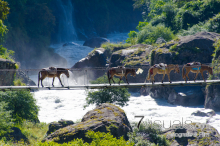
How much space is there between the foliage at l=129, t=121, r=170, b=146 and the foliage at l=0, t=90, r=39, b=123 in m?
14.6

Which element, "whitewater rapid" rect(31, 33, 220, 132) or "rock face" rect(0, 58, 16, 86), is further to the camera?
"whitewater rapid" rect(31, 33, 220, 132)

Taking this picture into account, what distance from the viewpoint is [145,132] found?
62.1ft

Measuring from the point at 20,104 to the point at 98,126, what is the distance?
14.5m

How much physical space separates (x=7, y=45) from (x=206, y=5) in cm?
5583

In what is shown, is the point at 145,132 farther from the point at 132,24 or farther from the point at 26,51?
the point at 132,24

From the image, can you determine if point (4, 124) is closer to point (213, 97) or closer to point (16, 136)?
point (16, 136)

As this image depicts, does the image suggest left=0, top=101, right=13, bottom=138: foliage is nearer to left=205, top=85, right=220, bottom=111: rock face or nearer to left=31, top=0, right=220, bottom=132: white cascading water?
left=31, top=0, right=220, bottom=132: white cascading water

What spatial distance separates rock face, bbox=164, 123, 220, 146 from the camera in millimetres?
17422

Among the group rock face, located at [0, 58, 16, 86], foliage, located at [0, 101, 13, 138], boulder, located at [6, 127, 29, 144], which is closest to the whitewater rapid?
rock face, located at [0, 58, 16, 86]

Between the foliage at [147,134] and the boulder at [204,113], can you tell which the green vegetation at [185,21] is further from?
the foliage at [147,134]

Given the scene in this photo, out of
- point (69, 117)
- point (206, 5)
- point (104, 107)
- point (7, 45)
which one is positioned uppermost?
point (206, 5)

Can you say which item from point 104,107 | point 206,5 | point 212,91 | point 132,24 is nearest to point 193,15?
point 206,5

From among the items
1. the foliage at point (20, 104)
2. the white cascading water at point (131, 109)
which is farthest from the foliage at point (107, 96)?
the foliage at point (20, 104)

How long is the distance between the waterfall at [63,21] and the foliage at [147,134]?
75.9 m
